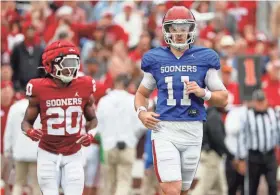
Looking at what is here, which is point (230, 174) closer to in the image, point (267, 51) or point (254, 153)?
point (254, 153)

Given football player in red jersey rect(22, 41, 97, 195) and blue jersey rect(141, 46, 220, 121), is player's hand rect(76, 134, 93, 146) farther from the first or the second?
blue jersey rect(141, 46, 220, 121)

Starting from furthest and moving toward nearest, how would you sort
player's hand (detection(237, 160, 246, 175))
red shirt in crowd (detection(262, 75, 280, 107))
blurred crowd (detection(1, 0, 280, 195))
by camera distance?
blurred crowd (detection(1, 0, 280, 195))
red shirt in crowd (detection(262, 75, 280, 107))
player's hand (detection(237, 160, 246, 175))

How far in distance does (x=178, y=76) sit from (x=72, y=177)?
142 centimetres

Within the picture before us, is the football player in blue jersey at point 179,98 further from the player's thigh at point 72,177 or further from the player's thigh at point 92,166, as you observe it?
the player's thigh at point 92,166

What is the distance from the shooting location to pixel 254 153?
45.0ft

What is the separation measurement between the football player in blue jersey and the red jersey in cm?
76

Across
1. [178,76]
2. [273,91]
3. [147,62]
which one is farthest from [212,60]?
[273,91]

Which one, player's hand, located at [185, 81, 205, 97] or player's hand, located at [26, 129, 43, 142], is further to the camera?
player's hand, located at [26, 129, 43, 142]

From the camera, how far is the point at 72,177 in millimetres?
9547

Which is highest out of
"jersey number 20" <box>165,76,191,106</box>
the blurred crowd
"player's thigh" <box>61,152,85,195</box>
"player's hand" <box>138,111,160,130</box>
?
the blurred crowd

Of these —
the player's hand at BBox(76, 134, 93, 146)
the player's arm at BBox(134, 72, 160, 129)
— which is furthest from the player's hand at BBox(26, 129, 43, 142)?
the player's arm at BBox(134, 72, 160, 129)

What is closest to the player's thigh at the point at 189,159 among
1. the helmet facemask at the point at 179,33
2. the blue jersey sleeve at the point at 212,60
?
the blue jersey sleeve at the point at 212,60

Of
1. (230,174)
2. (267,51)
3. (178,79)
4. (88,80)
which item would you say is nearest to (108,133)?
(230,174)

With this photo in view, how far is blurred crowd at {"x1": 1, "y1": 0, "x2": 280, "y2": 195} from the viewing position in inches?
617
